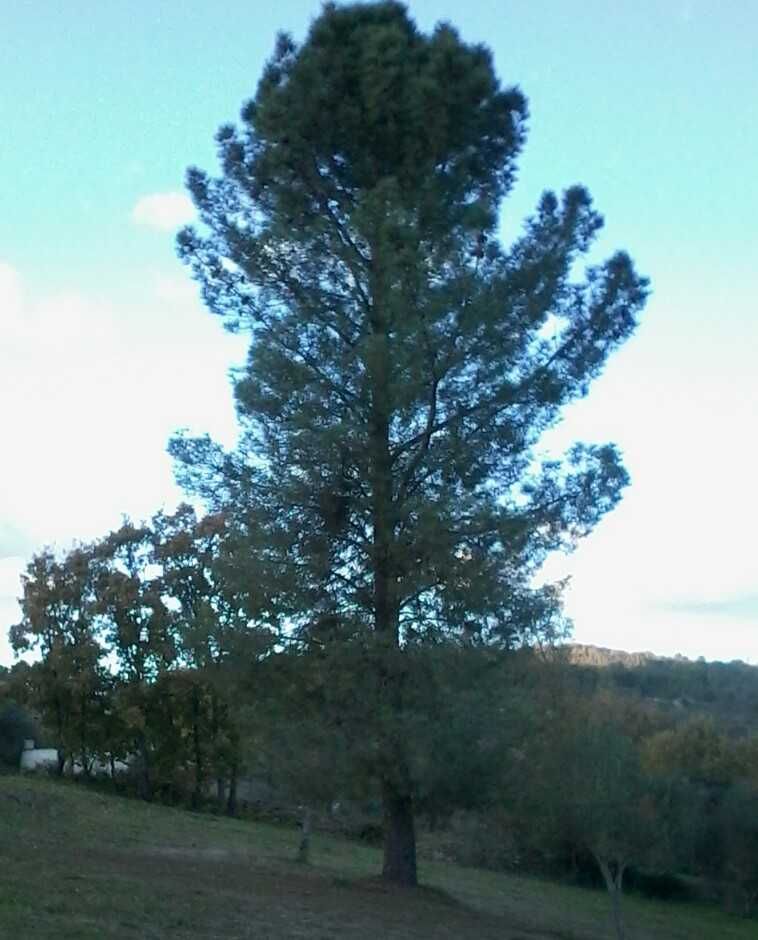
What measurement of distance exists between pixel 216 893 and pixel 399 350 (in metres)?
7.93

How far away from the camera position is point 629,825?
21625 millimetres

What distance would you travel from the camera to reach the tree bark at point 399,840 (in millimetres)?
18594

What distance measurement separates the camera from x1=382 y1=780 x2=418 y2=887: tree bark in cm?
1859

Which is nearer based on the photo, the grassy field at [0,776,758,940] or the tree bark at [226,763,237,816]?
the grassy field at [0,776,758,940]

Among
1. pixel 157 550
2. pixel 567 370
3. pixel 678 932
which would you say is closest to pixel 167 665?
pixel 157 550

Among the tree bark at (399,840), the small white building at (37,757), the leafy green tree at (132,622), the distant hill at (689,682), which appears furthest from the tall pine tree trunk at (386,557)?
the distant hill at (689,682)

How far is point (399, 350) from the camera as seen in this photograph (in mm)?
18016

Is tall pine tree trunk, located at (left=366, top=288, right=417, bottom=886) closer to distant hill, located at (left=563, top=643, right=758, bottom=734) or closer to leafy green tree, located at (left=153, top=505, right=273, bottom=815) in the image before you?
leafy green tree, located at (left=153, top=505, right=273, bottom=815)

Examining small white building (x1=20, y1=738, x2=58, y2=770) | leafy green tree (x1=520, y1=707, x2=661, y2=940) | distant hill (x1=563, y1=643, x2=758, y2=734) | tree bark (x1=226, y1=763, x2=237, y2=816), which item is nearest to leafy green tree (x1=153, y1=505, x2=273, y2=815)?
tree bark (x1=226, y1=763, x2=237, y2=816)

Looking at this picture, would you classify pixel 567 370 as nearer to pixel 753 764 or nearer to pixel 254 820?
pixel 254 820

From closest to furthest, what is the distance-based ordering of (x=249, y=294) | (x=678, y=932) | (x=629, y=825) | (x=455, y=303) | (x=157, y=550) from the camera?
(x=455, y=303), (x=249, y=294), (x=629, y=825), (x=678, y=932), (x=157, y=550)

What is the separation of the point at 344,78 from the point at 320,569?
25.6ft

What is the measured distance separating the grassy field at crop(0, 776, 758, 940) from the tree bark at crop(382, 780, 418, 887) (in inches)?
12.9

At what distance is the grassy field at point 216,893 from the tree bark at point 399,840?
0.33m
